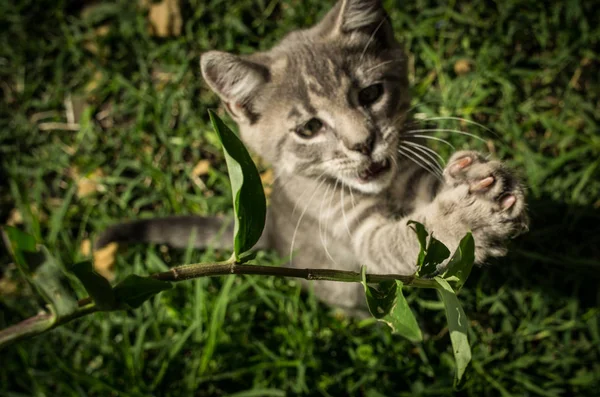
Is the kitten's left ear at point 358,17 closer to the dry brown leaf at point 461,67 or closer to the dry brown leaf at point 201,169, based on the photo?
the dry brown leaf at point 461,67

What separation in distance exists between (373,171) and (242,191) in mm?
894

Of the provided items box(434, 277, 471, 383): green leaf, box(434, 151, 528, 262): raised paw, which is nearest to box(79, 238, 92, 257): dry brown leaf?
box(434, 151, 528, 262): raised paw

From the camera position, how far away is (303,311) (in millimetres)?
2342

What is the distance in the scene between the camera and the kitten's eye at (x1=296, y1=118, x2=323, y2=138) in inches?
69.3

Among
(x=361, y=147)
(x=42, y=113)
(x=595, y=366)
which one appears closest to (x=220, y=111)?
(x=42, y=113)

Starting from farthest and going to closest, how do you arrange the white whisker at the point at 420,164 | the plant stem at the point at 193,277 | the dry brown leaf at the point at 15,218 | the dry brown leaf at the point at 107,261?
the dry brown leaf at the point at 15,218, the dry brown leaf at the point at 107,261, the white whisker at the point at 420,164, the plant stem at the point at 193,277

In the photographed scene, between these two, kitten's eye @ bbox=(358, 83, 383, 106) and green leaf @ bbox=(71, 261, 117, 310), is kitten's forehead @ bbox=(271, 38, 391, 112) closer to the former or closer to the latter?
kitten's eye @ bbox=(358, 83, 383, 106)

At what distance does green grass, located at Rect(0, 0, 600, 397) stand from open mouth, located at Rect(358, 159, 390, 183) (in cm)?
75

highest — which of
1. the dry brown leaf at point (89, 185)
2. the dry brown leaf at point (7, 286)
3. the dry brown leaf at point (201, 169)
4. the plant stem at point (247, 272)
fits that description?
the plant stem at point (247, 272)

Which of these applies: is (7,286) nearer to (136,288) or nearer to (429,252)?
(136,288)

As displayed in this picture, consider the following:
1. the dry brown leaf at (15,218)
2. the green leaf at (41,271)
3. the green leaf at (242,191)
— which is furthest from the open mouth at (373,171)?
the dry brown leaf at (15,218)

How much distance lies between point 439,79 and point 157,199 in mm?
1569

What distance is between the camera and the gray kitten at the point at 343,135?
1.66m

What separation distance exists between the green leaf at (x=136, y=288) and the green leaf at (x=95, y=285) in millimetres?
18
